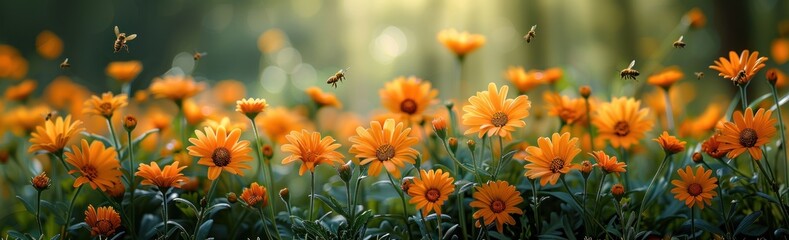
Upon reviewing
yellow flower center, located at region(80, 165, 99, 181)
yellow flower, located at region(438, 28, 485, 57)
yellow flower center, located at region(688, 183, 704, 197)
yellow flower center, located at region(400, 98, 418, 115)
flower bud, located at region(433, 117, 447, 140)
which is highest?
yellow flower, located at region(438, 28, 485, 57)

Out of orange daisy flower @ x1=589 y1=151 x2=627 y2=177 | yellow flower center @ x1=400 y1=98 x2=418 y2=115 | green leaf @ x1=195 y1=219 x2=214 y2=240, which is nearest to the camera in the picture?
orange daisy flower @ x1=589 y1=151 x2=627 y2=177

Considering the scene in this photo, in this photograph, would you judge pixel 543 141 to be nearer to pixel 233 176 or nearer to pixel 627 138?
pixel 627 138

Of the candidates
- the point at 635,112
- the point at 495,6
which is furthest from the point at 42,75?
the point at 635,112

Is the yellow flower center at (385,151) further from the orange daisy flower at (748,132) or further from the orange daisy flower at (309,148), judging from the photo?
the orange daisy flower at (748,132)

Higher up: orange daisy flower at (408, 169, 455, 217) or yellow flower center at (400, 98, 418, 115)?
yellow flower center at (400, 98, 418, 115)

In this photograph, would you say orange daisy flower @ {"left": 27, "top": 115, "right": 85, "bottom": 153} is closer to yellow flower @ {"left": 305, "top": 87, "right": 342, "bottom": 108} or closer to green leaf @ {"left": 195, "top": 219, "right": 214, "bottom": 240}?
green leaf @ {"left": 195, "top": 219, "right": 214, "bottom": 240}

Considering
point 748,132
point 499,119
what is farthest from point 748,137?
point 499,119

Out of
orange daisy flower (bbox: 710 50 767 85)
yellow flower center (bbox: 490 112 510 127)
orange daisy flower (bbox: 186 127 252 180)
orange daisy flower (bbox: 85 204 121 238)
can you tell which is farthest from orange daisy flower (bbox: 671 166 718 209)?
orange daisy flower (bbox: 85 204 121 238)

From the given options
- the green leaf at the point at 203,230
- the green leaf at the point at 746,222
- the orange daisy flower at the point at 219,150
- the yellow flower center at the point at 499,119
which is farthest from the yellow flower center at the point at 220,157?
the green leaf at the point at 746,222

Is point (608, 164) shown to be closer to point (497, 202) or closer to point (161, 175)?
point (497, 202)
